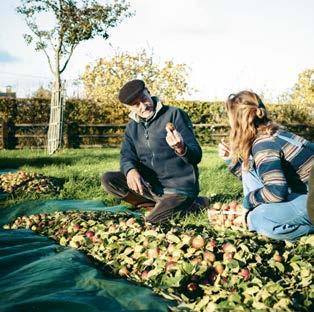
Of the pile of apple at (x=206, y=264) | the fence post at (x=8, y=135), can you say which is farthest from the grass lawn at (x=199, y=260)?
the fence post at (x=8, y=135)

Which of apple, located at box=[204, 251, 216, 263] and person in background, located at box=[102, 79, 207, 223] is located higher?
person in background, located at box=[102, 79, 207, 223]

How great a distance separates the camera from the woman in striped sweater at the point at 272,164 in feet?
9.78

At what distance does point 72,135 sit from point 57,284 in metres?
12.9

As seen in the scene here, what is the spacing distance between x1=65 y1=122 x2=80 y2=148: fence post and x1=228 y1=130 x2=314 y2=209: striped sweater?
12.4 meters

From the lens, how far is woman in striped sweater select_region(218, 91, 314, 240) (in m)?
2.98

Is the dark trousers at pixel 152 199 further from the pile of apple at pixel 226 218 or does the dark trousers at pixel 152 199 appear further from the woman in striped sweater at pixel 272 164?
the woman in striped sweater at pixel 272 164

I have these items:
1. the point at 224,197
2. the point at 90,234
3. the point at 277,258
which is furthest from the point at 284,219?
the point at 224,197

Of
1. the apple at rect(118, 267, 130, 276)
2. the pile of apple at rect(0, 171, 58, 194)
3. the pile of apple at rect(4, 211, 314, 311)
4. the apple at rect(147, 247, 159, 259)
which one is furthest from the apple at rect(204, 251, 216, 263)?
the pile of apple at rect(0, 171, 58, 194)

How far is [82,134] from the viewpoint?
15.7 m

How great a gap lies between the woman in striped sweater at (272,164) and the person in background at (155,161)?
0.98 m

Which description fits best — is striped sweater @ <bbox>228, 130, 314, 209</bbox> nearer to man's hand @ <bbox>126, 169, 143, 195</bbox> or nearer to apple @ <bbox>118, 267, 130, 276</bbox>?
apple @ <bbox>118, 267, 130, 276</bbox>

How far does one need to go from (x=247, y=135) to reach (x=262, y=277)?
107cm

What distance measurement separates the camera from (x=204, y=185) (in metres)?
6.24

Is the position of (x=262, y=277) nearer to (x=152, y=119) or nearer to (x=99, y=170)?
(x=152, y=119)
